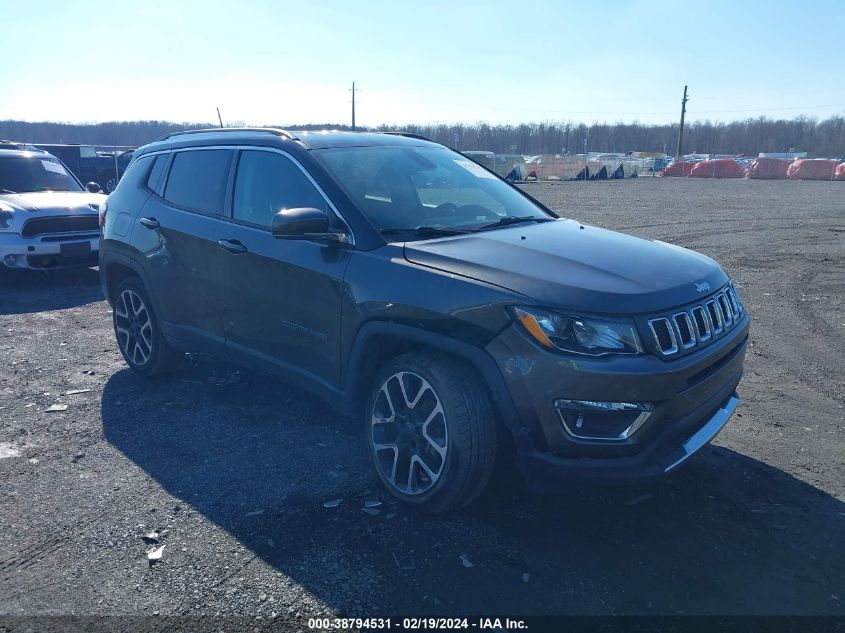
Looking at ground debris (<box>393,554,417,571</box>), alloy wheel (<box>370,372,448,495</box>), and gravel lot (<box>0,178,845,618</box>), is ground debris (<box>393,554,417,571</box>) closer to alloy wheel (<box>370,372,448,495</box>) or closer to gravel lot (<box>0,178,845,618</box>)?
gravel lot (<box>0,178,845,618</box>)

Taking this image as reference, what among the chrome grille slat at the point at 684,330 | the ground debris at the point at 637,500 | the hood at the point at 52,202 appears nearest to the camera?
the chrome grille slat at the point at 684,330

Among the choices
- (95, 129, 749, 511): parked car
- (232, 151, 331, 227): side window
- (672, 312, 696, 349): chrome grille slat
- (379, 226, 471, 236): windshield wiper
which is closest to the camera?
(95, 129, 749, 511): parked car

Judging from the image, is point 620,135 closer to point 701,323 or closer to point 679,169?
point 679,169

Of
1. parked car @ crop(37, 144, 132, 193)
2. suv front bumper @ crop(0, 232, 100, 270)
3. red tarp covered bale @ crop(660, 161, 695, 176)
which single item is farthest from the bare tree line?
suv front bumper @ crop(0, 232, 100, 270)

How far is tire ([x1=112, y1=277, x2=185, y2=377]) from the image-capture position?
557 centimetres

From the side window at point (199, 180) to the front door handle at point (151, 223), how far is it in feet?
0.65

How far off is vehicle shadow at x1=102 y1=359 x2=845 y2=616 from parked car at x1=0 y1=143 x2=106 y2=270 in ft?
20.1

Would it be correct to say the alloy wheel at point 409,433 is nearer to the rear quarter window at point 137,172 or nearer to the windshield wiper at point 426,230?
the windshield wiper at point 426,230

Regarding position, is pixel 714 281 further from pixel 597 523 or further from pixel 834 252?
pixel 834 252

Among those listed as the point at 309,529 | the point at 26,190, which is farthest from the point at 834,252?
the point at 26,190

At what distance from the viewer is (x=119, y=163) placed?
2178cm

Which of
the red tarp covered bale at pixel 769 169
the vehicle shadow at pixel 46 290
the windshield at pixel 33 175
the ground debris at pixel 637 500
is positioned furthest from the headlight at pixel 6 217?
the red tarp covered bale at pixel 769 169

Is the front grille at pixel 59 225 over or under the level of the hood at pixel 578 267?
under

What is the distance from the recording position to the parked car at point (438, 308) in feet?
10.2
